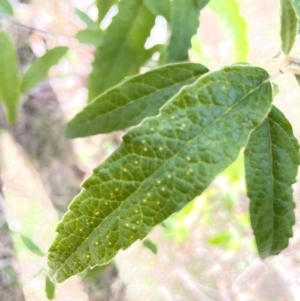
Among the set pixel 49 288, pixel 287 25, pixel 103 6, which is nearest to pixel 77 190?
pixel 49 288

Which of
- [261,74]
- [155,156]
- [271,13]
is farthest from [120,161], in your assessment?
[271,13]

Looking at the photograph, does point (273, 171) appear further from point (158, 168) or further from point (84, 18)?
point (84, 18)

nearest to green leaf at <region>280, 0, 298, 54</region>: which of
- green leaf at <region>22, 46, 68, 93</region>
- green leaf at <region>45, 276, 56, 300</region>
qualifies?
green leaf at <region>22, 46, 68, 93</region>

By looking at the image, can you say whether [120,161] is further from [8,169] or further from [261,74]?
[8,169]

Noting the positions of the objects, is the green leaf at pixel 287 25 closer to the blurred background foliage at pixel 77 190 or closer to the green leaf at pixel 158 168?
the green leaf at pixel 158 168

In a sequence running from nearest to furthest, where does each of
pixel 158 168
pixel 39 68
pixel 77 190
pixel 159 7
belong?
1. pixel 158 168
2. pixel 159 7
3. pixel 39 68
4. pixel 77 190

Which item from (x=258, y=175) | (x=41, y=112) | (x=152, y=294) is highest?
(x=258, y=175)
